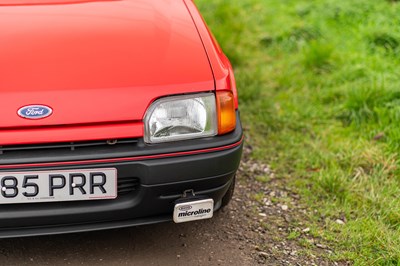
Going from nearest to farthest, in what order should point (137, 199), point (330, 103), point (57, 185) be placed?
1. point (57, 185)
2. point (137, 199)
3. point (330, 103)

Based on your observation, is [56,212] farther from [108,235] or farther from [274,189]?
[274,189]

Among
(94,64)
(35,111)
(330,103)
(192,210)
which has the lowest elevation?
(330,103)

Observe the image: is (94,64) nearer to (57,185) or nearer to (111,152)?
(111,152)

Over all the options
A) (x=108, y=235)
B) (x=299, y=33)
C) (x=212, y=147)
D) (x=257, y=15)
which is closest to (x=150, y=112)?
(x=212, y=147)

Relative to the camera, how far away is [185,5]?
10.3 ft

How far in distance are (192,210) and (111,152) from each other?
0.42 metres

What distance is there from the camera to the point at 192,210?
2.59 m

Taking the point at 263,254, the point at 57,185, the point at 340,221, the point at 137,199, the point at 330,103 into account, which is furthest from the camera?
the point at 330,103

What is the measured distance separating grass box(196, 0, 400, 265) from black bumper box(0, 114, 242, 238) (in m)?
0.84

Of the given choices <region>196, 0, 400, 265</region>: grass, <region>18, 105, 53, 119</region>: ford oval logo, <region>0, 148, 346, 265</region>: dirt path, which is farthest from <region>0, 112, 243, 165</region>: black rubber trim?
<region>196, 0, 400, 265</region>: grass

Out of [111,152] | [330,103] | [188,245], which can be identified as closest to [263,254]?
[188,245]

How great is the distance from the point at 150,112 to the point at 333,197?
1.42 meters

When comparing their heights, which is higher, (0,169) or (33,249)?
(0,169)

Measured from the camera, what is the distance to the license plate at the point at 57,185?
7.79 feet
